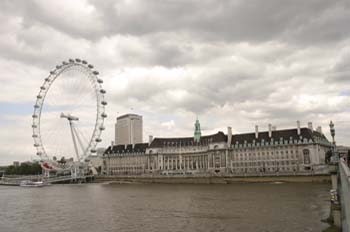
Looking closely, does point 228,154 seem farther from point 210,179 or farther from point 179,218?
point 179,218

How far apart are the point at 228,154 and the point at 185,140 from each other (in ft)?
63.2

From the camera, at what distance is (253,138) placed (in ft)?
342

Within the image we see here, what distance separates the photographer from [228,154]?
106938mm

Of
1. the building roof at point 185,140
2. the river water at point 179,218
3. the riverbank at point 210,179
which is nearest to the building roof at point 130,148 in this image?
the building roof at point 185,140

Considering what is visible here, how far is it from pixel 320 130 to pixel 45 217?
295 feet

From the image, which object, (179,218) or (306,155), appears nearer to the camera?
(179,218)

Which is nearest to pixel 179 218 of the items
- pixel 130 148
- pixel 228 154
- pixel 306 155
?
pixel 306 155

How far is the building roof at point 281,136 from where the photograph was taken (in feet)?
314

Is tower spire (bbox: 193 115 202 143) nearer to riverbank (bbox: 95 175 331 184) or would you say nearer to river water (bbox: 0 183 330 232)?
riverbank (bbox: 95 175 331 184)

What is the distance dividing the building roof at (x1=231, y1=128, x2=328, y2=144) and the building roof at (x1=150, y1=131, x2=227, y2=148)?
13.7 feet

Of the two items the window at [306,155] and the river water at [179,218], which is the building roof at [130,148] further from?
the river water at [179,218]

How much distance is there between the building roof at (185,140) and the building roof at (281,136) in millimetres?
4183

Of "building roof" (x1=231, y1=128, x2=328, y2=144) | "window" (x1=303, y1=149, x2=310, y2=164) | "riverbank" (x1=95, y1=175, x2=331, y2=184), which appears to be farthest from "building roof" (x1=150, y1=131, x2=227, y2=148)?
"window" (x1=303, y1=149, x2=310, y2=164)

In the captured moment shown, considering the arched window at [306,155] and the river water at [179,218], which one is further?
the arched window at [306,155]
